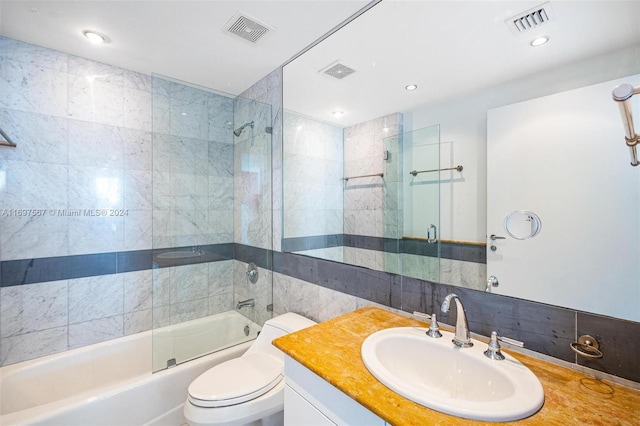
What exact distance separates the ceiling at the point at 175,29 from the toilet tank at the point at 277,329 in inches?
71.8

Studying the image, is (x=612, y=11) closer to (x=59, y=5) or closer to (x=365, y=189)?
(x=365, y=189)

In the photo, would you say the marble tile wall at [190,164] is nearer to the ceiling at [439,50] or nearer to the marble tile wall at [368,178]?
the ceiling at [439,50]

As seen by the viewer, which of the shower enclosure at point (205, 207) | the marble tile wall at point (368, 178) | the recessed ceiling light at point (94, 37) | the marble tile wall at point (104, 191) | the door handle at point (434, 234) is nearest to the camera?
the door handle at point (434, 234)

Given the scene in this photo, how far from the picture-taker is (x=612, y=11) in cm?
80

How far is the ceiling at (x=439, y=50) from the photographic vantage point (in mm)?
841

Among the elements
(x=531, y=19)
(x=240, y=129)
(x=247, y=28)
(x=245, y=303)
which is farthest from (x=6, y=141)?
(x=531, y=19)

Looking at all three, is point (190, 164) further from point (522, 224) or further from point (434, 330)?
point (522, 224)

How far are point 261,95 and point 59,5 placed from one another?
125 cm

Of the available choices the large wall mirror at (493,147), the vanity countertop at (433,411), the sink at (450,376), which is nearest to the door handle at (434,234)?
the large wall mirror at (493,147)

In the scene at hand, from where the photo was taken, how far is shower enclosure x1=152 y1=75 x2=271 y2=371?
218 cm

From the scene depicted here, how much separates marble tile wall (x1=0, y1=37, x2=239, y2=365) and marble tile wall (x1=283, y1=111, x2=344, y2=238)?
697mm

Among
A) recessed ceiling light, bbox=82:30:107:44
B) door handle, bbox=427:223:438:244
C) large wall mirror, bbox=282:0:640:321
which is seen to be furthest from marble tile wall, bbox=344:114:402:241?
recessed ceiling light, bbox=82:30:107:44

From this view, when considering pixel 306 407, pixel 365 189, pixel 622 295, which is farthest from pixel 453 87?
pixel 306 407

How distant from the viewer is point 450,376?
97cm
